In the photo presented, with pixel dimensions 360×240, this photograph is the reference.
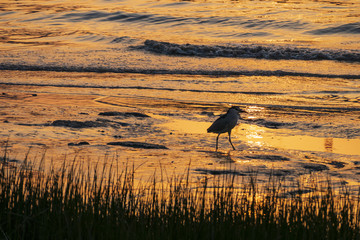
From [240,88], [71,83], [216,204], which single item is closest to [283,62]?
[240,88]

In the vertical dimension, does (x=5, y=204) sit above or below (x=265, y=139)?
above

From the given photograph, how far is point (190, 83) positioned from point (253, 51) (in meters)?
7.27

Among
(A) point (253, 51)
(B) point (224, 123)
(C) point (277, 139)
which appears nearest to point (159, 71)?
(A) point (253, 51)

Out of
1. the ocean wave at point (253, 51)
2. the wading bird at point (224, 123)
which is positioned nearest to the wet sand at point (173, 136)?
the wading bird at point (224, 123)

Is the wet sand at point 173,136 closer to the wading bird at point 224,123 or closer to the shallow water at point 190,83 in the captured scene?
the shallow water at point 190,83

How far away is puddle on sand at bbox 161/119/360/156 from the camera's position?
9.02 m

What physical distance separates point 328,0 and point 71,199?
1325 inches

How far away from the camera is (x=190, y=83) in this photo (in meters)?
15.7

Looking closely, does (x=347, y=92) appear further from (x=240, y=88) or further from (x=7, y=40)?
(x=7, y=40)

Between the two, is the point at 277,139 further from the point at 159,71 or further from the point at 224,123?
the point at 159,71

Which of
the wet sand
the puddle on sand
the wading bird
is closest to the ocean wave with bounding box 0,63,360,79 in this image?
the wet sand

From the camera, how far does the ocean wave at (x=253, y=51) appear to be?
21406 millimetres

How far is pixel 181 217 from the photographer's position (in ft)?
15.3

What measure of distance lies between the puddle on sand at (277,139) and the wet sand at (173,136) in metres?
0.02
